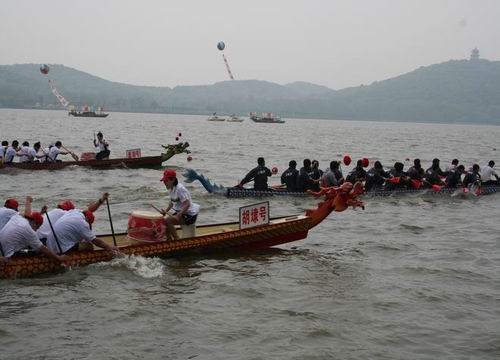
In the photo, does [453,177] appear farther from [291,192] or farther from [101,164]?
[101,164]

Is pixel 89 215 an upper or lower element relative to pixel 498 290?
upper

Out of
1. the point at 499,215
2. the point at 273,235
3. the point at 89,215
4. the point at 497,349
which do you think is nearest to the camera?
the point at 497,349

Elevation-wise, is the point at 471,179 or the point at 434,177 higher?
the point at 434,177

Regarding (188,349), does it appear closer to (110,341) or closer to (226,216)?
(110,341)

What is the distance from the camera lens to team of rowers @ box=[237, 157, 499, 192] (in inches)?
808

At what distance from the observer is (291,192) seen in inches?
832

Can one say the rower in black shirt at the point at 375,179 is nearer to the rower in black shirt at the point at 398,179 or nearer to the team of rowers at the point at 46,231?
the rower in black shirt at the point at 398,179

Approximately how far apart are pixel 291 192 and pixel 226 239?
8648mm

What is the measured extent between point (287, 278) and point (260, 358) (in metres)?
3.64

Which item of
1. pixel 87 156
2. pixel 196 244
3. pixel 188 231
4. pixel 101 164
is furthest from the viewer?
pixel 87 156

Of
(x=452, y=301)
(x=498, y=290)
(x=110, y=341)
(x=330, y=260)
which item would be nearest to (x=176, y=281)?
(x=110, y=341)

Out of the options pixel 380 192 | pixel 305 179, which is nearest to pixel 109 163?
pixel 305 179

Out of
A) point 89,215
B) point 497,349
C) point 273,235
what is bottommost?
point 497,349

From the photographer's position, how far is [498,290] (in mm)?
11750
